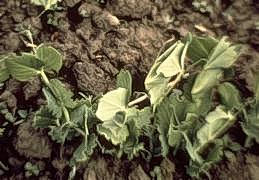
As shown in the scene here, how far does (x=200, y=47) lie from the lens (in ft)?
4.01

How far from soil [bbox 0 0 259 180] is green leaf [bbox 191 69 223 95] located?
22 centimetres

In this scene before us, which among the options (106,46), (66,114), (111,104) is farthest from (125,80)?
(106,46)

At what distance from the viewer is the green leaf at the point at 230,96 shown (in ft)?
3.99

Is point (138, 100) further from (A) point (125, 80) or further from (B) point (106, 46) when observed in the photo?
(B) point (106, 46)

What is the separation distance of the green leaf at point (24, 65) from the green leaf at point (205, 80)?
0.46 m

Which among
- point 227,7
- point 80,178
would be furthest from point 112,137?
point 227,7

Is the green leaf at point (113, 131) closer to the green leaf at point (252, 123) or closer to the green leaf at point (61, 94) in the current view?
the green leaf at point (61, 94)

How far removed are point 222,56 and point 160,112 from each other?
0.24m

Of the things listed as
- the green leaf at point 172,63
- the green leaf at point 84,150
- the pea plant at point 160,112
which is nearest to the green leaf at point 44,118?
the pea plant at point 160,112

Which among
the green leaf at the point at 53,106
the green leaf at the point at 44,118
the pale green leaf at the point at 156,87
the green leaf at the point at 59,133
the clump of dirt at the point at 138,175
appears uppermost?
the pale green leaf at the point at 156,87

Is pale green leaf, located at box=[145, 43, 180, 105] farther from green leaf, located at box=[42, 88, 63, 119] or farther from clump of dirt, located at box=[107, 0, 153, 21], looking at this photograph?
clump of dirt, located at box=[107, 0, 153, 21]

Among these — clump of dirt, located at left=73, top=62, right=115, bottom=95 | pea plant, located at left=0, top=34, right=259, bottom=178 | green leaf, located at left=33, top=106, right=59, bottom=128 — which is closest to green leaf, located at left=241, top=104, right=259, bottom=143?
pea plant, located at left=0, top=34, right=259, bottom=178

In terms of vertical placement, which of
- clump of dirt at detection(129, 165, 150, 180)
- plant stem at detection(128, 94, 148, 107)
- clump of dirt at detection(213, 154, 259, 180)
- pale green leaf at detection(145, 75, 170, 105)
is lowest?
clump of dirt at detection(129, 165, 150, 180)

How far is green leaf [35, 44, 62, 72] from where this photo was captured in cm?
118
